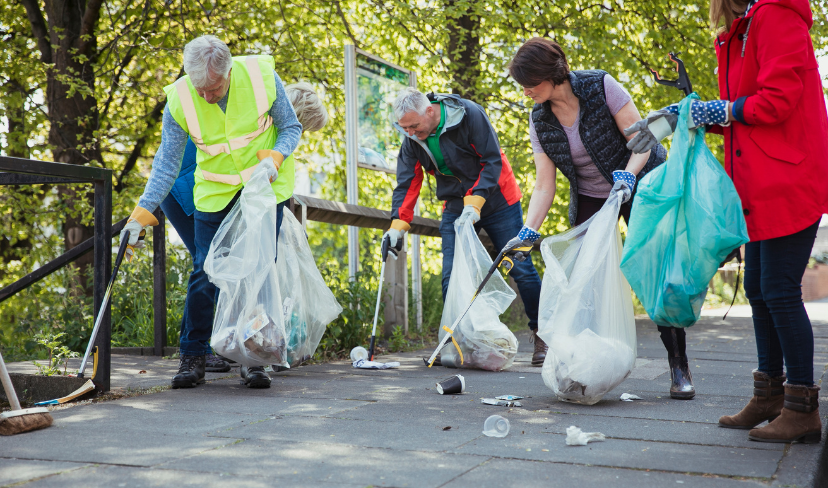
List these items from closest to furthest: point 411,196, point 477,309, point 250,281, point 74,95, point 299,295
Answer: point 250,281
point 299,295
point 477,309
point 411,196
point 74,95

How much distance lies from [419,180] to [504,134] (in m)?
4.10

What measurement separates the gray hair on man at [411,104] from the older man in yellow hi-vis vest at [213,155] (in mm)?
863

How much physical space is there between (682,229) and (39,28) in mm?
8520

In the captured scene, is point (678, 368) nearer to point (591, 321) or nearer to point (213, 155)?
point (591, 321)

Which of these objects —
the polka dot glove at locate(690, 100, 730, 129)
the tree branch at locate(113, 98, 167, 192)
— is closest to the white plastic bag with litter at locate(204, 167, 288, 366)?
the polka dot glove at locate(690, 100, 730, 129)

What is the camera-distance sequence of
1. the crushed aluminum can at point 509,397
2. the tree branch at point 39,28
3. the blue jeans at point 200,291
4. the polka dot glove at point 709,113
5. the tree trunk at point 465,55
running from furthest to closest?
1. the tree branch at point 39,28
2. the tree trunk at point 465,55
3. the blue jeans at point 200,291
4. the crushed aluminum can at point 509,397
5. the polka dot glove at point 709,113

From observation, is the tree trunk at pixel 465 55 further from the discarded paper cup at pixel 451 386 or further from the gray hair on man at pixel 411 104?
the discarded paper cup at pixel 451 386

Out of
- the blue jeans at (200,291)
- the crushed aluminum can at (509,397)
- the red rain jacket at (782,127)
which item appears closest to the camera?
the red rain jacket at (782,127)

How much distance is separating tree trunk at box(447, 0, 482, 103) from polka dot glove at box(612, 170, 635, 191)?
4.80 metres

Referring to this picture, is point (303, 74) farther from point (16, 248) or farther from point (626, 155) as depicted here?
point (626, 155)

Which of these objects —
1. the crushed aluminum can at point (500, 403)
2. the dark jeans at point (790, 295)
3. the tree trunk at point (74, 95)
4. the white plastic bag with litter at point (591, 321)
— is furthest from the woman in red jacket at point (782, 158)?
the tree trunk at point (74, 95)

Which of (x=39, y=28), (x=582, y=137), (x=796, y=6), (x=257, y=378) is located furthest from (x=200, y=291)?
(x=39, y=28)

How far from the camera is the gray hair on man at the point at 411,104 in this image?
436cm

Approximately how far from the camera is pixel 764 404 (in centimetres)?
258
